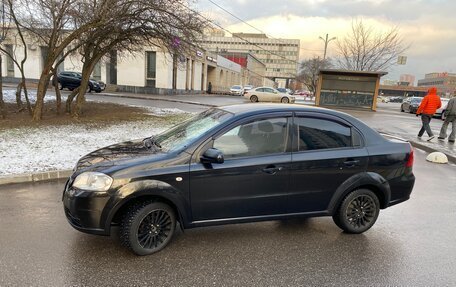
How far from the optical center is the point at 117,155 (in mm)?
3855

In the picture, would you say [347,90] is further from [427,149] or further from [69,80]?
[69,80]

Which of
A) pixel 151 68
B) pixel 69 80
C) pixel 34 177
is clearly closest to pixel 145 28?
pixel 34 177

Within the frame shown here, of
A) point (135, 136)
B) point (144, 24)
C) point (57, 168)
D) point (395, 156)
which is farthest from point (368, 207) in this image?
point (144, 24)

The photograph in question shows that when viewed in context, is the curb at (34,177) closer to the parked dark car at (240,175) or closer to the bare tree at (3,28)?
the parked dark car at (240,175)

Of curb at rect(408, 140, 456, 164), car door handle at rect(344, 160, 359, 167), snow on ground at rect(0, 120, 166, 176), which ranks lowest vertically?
snow on ground at rect(0, 120, 166, 176)

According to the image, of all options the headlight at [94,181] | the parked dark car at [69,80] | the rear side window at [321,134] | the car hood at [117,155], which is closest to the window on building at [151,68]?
the parked dark car at [69,80]

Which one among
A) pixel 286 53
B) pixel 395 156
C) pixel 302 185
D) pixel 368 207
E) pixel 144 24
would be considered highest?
pixel 286 53

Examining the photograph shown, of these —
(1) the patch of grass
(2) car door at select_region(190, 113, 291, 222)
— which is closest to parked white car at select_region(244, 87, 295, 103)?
(1) the patch of grass

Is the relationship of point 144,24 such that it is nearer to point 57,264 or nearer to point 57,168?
point 57,168

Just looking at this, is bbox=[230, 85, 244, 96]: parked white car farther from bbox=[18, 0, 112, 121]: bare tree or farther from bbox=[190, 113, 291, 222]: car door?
bbox=[190, 113, 291, 222]: car door

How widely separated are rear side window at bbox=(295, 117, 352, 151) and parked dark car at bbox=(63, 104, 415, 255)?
0.04 ft

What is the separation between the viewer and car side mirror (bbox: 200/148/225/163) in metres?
3.54

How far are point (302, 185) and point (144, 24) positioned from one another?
10194mm

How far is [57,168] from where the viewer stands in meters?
6.64
